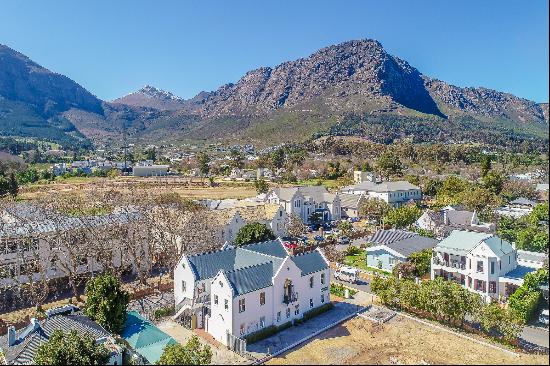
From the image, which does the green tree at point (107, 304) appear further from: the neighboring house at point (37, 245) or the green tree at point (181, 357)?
the green tree at point (181, 357)

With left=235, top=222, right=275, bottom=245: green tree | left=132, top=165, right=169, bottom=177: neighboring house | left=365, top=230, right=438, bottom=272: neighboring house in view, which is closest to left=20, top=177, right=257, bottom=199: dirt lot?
left=132, top=165, right=169, bottom=177: neighboring house

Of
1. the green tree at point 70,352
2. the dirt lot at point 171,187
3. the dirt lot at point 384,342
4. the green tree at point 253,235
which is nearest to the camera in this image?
the green tree at point 70,352

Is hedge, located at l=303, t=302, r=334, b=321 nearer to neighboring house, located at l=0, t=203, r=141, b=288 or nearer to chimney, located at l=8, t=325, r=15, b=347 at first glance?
neighboring house, located at l=0, t=203, r=141, b=288

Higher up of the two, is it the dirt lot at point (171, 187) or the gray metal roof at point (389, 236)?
the dirt lot at point (171, 187)

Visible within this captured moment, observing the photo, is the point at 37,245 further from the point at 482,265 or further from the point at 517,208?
the point at 517,208

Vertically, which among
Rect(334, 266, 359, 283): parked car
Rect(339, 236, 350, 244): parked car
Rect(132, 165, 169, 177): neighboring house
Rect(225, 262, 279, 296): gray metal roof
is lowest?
Rect(334, 266, 359, 283): parked car

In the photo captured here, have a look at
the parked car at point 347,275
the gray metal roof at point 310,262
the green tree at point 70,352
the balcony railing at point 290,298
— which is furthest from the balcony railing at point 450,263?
the green tree at point 70,352

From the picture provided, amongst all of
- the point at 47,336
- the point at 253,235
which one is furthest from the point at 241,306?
the point at 253,235
